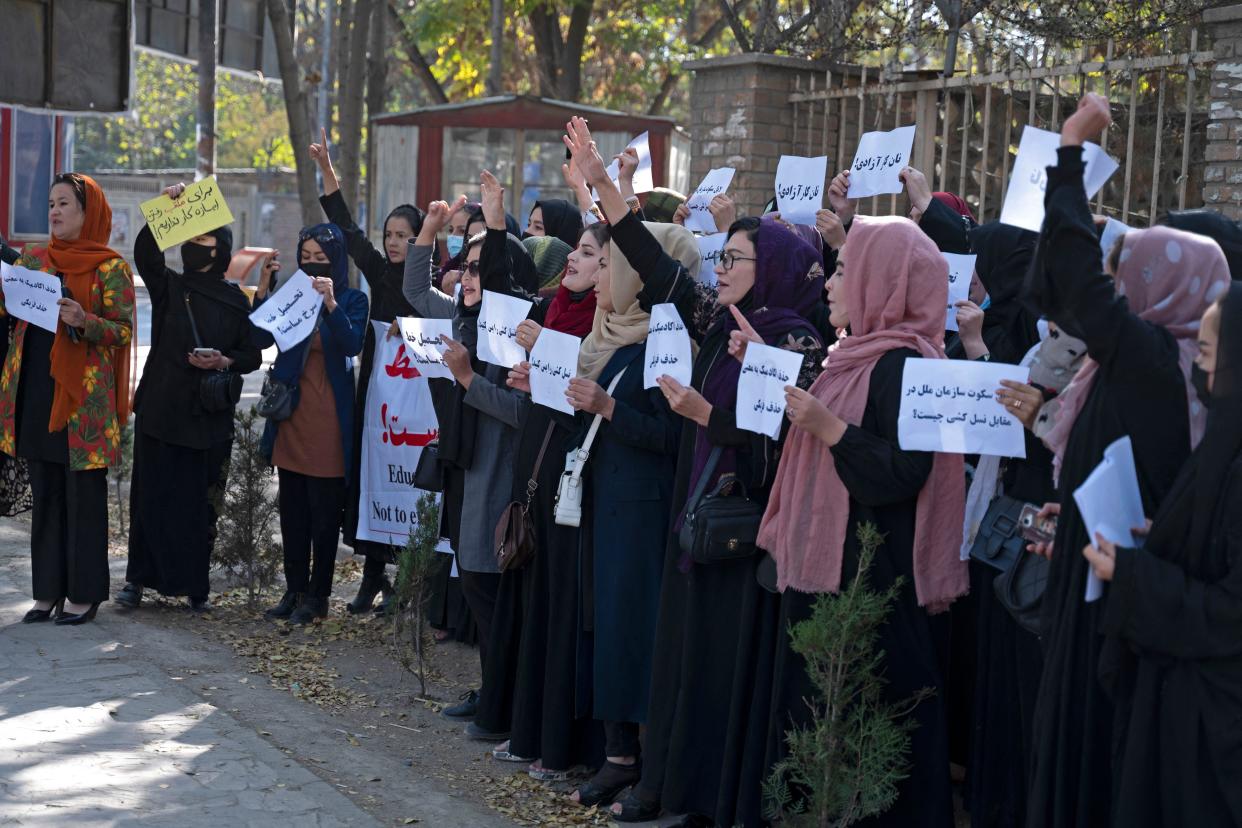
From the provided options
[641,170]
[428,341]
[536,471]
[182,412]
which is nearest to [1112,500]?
[536,471]

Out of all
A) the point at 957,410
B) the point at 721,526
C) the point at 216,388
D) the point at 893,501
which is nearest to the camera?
the point at 957,410

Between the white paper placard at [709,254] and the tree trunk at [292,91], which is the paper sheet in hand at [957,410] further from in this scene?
the tree trunk at [292,91]

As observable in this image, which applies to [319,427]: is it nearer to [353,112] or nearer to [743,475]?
[743,475]

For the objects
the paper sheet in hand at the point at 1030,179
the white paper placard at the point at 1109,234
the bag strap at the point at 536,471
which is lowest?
the bag strap at the point at 536,471

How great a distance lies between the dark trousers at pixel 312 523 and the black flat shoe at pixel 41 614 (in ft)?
3.42

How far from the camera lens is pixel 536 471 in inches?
200

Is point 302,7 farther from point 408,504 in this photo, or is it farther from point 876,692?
point 876,692

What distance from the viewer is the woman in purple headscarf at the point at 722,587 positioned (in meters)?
4.21

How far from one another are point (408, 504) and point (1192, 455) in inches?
183

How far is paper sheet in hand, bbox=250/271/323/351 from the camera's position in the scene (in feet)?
21.7

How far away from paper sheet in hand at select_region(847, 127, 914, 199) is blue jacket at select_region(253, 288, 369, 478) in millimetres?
2624

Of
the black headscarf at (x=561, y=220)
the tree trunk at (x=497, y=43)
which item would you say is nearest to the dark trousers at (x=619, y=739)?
the black headscarf at (x=561, y=220)

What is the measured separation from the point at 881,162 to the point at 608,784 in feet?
7.79

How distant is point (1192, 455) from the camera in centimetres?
295
